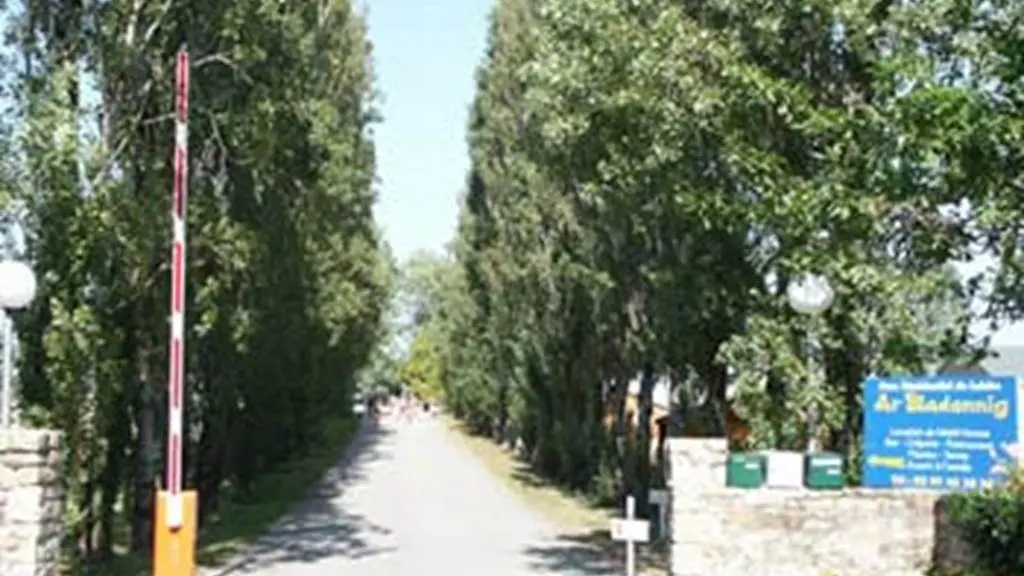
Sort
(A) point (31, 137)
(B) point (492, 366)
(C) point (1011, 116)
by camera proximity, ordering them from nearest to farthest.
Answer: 1. (C) point (1011, 116)
2. (A) point (31, 137)
3. (B) point (492, 366)

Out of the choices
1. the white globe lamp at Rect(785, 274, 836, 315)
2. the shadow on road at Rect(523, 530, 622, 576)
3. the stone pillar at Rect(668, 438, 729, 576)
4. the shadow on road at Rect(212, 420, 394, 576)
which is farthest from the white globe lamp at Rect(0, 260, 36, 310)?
the shadow on road at Rect(523, 530, 622, 576)

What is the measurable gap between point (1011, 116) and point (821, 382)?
5663mm

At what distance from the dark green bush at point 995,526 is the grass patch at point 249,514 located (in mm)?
10309

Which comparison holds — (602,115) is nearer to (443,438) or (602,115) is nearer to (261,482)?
(261,482)

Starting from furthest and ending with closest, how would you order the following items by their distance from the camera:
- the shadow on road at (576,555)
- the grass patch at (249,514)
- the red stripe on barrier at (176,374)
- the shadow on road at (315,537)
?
the shadow on road at (315,537) < the grass patch at (249,514) < the shadow on road at (576,555) < the red stripe on barrier at (176,374)

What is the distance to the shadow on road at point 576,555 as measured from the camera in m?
19.2

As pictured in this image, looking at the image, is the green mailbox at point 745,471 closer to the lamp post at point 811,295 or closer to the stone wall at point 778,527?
the stone wall at point 778,527

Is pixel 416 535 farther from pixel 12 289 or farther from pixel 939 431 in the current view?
pixel 12 289

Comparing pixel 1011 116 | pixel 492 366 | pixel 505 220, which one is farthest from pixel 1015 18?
Result: pixel 492 366

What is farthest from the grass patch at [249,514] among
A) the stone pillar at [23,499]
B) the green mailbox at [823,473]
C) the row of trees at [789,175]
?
the green mailbox at [823,473]

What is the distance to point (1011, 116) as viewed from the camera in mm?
11484

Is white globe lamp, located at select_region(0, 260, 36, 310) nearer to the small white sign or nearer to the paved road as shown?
the small white sign

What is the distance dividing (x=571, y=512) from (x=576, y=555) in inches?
314

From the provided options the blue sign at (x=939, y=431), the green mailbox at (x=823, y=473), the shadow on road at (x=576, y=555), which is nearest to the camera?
the blue sign at (x=939, y=431)
